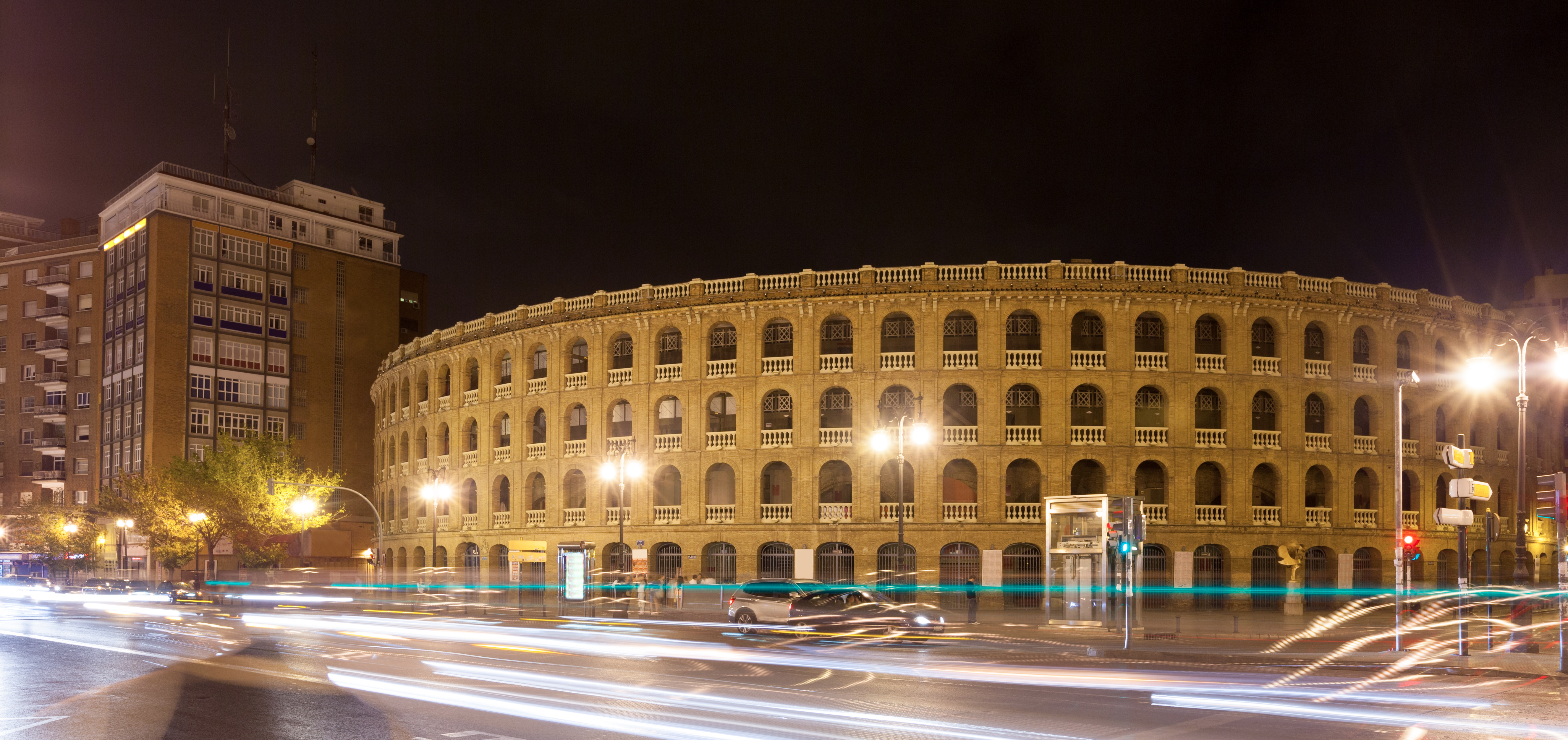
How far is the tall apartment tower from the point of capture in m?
77.6

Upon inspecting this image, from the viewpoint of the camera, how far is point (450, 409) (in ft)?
199

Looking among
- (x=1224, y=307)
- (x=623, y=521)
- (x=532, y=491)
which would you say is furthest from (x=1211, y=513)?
(x=532, y=491)

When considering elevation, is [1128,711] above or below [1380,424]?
below

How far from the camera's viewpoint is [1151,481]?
154ft

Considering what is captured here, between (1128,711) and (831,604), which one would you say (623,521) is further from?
(1128,711)

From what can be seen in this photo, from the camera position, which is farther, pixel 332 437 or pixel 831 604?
pixel 332 437

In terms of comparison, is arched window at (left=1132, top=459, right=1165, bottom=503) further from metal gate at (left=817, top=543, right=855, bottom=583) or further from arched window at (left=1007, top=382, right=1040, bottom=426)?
metal gate at (left=817, top=543, right=855, bottom=583)

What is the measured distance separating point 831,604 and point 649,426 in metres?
20.9

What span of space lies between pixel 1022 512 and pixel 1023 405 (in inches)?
170

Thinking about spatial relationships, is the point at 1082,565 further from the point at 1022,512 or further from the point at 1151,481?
the point at 1151,481

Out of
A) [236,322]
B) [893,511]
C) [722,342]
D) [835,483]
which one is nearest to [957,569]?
[893,511]

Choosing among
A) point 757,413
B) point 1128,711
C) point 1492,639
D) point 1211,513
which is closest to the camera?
point 1128,711

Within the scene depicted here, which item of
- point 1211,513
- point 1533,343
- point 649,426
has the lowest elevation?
point 1211,513

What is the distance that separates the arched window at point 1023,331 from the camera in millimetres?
47000
